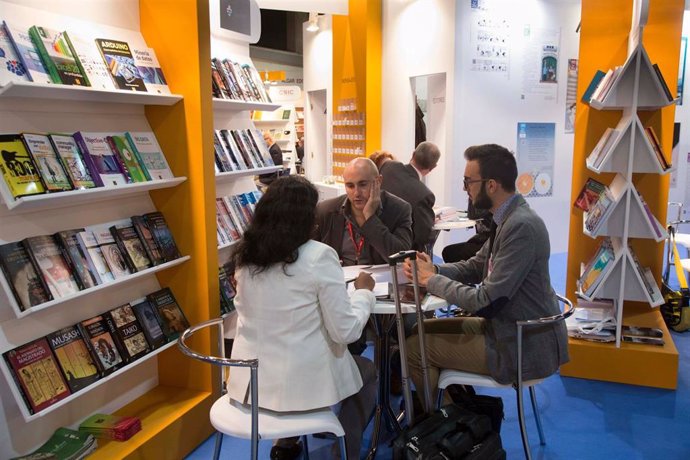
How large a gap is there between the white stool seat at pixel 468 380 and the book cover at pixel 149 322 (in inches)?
52.5

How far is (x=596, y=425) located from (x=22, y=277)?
9.27 feet

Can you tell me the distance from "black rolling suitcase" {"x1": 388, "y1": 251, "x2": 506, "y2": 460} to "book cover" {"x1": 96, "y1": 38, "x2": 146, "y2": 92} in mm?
1478

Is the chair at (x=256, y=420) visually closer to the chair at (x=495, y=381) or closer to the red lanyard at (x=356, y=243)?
the chair at (x=495, y=381)

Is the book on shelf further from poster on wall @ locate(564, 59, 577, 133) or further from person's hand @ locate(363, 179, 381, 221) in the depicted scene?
poster on wall @ locate(564, 59, 577, 133)

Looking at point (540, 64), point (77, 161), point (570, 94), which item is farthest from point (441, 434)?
point (570, 94)

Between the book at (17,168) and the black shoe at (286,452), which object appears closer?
the book at (17,168)

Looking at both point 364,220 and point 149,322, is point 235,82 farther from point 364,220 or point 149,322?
point 149,322

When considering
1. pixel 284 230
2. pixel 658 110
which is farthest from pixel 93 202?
pixel 658 110

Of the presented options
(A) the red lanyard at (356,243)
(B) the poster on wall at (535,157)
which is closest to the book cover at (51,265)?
(A) the red lanyard at (356,243)

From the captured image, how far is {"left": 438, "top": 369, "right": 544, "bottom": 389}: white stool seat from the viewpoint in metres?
2.52

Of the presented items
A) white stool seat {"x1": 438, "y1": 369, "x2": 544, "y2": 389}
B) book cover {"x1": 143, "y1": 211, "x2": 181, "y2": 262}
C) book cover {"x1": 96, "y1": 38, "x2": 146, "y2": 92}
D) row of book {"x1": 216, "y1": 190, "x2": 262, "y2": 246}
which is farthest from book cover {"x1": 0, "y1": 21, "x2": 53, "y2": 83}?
white stool seat {"x1": 438, "y1": 369, "x2": 544, "y2": 389}

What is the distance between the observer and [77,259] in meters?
2.45

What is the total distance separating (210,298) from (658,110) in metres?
3.02

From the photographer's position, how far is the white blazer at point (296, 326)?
2.07m
